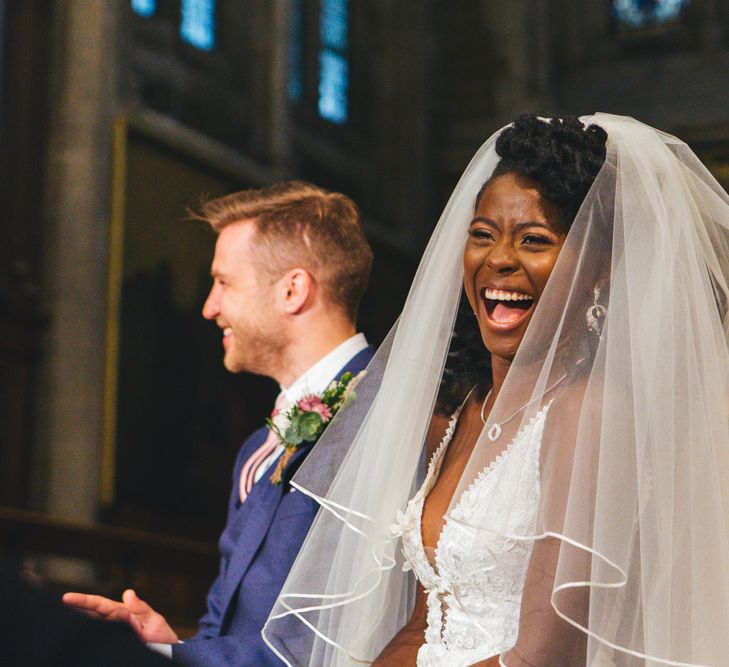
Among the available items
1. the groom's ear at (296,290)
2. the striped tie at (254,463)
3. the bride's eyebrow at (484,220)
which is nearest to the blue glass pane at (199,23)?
the groom's ear at (296,290)

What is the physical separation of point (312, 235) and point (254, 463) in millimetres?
777

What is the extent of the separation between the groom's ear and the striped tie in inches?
11.1

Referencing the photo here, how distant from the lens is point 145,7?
1054 cm

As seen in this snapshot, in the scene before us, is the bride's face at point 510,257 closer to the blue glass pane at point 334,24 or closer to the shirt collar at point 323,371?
the shirt collar at point 323,371

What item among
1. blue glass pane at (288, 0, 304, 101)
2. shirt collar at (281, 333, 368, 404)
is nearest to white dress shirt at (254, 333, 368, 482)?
shirt collar at (281, 333, 368, 404)

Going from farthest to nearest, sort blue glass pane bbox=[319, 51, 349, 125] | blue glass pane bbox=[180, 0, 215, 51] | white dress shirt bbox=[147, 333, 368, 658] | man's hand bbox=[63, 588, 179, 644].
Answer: blue glass pane bbox=[319, 51, 349, 125] < blue glass pane bbox=[180, 0, 215, 51] < white dress shirt bbox=[147, 333, 368, 658] < man's hand bbox=[63, 588, 179, 644]

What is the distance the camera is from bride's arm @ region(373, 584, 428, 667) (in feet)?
8.61

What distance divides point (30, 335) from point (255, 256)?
5112mm

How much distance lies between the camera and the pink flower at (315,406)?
3.41 meters

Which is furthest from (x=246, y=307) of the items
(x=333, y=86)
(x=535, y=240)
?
(x=333, y=86)

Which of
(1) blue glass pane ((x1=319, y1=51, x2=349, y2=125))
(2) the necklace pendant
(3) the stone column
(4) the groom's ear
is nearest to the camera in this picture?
(2) the necklace pendant

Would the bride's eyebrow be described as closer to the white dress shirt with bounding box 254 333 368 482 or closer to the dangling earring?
the dangling earring

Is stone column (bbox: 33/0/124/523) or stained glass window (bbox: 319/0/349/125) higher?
stained glass window (bbox: 319/0/349/125)

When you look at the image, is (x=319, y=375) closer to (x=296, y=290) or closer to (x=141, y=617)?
(x=296, y=290)
